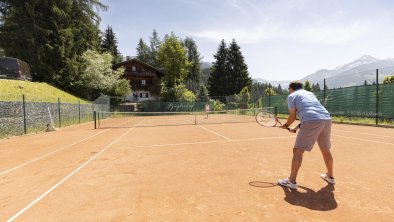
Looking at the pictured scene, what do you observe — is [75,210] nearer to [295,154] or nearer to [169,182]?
[169,182]

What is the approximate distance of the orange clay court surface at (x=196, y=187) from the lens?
13.8ft

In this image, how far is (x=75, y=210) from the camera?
446 cm

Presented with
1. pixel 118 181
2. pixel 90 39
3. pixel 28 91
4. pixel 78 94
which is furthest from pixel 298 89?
pixel 90 39

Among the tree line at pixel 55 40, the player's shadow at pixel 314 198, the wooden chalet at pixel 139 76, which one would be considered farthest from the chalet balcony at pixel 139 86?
the player's shadow at pixel 314 198

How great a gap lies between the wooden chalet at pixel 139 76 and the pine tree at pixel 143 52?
25440mm

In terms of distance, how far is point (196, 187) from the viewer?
542cm

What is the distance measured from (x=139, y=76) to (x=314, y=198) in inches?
2421

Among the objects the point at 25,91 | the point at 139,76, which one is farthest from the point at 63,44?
the point at 139,76

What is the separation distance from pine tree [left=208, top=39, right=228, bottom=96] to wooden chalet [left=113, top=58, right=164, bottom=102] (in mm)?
11709

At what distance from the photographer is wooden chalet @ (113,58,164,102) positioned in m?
62.9

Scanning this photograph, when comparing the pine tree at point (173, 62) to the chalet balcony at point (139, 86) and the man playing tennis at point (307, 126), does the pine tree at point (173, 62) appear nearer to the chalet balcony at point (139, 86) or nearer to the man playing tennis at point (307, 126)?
the chalet balcony at point (139, 86)

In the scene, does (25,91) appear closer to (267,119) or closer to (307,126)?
(267,119)

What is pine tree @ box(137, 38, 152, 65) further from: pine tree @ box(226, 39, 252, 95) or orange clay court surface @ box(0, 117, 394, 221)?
orange clay court surface @ box(0, 117, 394, 221)

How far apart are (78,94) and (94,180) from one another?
3509 cm
